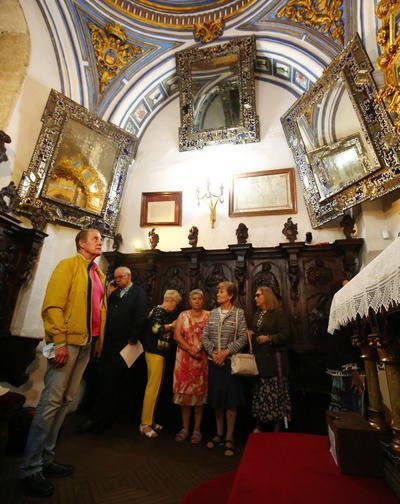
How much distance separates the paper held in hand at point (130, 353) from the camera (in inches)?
129

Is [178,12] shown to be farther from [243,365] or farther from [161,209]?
[243,365]

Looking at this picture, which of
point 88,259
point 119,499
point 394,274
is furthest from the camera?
point 88,259

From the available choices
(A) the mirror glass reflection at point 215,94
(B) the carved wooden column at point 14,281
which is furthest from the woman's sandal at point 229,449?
(A) the mirror glass reflection at point 215,94

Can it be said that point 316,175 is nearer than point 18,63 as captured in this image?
No

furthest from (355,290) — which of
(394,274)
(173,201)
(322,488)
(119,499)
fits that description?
(173,201)

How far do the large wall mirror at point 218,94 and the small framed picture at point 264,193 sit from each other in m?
0.91

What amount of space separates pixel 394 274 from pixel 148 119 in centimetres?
654

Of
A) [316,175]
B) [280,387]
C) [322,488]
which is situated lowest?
[322,488]

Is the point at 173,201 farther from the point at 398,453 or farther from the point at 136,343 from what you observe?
the point at 398,453

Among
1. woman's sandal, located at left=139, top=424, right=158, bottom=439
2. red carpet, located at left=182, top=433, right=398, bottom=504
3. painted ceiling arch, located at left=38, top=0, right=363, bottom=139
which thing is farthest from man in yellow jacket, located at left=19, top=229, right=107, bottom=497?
painted ceiling arch, located at left=38, top=0, right=363, bottom=139

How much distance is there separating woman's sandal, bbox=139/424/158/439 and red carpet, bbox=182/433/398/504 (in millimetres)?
1618

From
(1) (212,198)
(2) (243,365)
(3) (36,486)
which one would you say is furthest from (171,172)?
(3) (36,486)

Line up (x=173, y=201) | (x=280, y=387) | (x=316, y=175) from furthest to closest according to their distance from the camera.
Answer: (x=173, y=201) < (x=316, y=175) < (x=280, y=387)

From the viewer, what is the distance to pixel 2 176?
3.91 m
